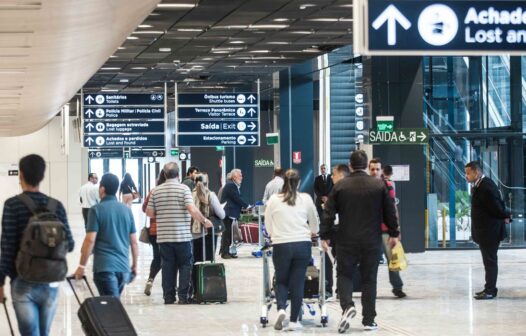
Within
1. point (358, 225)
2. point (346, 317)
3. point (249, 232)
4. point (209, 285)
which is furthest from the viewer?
point (249, 232)

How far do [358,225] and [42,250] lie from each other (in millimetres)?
4140

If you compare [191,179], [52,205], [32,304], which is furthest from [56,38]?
[191,179]

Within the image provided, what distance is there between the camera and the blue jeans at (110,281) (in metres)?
9.81

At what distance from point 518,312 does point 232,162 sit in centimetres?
2970

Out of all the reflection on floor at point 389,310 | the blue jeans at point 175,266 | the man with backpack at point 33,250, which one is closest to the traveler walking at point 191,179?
the reflection on floor at point 389,310

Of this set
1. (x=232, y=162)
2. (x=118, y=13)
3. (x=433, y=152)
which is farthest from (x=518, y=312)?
(x=232, y=162)

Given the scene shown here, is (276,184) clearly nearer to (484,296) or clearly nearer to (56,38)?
(484,296)

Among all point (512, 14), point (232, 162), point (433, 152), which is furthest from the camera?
point (232, 162)

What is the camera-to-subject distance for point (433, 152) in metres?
24.8

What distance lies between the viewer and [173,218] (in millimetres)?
13914

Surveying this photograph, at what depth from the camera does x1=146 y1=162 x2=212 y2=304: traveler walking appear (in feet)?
45.6

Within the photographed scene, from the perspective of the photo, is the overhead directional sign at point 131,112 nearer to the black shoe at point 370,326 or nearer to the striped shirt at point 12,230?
the black shoe at point 370,326

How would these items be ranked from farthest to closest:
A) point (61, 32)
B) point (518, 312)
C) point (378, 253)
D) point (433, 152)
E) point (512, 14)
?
point (433, 152), point (518, 312), point (61, 32), point (378, 253), point (512, 14)

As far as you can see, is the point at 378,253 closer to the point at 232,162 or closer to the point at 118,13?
the point at 118,13
